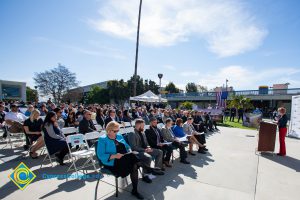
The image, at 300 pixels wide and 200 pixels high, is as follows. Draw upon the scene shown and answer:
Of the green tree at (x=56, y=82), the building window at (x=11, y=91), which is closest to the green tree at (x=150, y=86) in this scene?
the green tree at (x=56, y=82)

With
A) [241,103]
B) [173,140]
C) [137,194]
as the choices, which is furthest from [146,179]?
[241,103]

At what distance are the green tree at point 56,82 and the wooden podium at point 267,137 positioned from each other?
33.1 m

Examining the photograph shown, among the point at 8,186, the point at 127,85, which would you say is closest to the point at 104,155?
the point at 8,186

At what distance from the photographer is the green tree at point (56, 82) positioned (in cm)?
3158

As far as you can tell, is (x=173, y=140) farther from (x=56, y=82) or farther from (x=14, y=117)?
(x=56, y=82)

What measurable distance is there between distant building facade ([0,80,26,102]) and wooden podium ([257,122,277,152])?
4939cm

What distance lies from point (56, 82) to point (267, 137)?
111 feet

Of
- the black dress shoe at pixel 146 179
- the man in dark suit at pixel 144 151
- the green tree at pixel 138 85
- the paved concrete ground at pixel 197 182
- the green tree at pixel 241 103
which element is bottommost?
the paved concrete ground at pixel 197 182

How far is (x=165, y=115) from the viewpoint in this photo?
30.3 feet

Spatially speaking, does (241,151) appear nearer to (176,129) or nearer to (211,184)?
(176,129)

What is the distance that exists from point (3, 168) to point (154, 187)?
3.61 meters

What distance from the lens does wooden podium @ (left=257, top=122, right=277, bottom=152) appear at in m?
6.35

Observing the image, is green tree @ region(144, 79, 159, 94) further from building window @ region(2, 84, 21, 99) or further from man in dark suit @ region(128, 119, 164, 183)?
man in dark suit @ region(128, 119, 164, 183)

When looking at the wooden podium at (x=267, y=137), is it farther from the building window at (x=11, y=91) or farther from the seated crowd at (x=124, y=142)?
the building window at (x=11, y=91)
